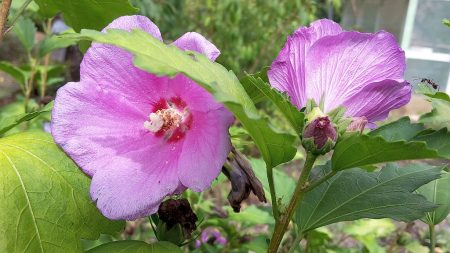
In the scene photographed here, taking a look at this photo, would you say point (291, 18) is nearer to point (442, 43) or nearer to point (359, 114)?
point (442, 43)

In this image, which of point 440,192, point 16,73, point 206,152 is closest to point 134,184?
point 206,152

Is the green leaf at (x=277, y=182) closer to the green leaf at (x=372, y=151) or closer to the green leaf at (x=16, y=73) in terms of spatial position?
the green leaf at (x=372, y=151)

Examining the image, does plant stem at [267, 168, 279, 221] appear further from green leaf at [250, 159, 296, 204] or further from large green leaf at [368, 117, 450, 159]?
green leaf at [250, 159, 296, 204]

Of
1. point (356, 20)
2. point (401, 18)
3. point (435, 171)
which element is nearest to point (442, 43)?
point (401, 18)

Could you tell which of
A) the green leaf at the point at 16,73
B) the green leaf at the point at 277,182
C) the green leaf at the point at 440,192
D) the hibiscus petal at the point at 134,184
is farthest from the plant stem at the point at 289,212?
the green leaf at the point at 16,73

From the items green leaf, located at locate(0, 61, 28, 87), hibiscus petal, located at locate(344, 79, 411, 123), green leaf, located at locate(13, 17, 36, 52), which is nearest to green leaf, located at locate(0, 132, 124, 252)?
hibiscus petal, located at locate(344, 79, 411, 123)

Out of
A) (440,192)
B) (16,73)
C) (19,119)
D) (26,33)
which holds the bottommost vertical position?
(16,73)

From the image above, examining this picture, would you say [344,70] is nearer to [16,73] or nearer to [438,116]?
[438,116]
